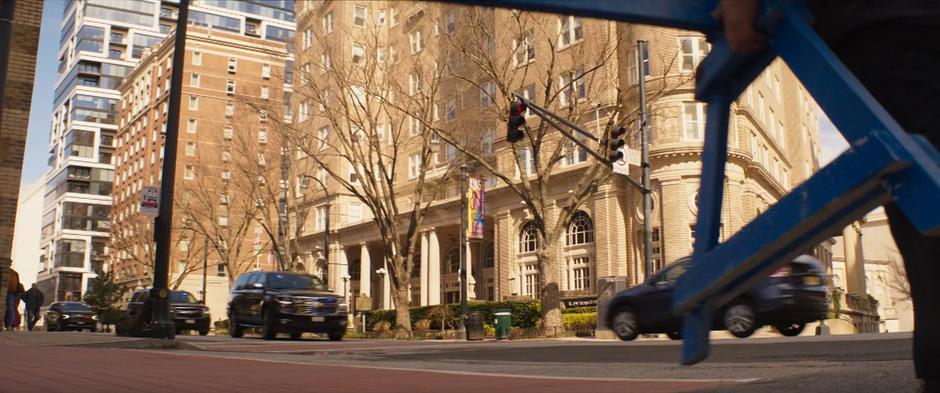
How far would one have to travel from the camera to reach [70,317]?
1442 inches

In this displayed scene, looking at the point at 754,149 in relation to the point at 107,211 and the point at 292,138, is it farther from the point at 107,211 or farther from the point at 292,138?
the point at 107,211

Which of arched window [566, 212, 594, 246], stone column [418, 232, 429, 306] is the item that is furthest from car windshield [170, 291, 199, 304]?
stone column [418, 232, 429, 306]

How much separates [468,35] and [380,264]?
1633 inches

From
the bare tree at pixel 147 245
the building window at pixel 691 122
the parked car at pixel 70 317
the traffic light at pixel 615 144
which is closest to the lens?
the traffic light at pixel 615 144

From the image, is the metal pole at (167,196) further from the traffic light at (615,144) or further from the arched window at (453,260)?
the arched window at (453,260)

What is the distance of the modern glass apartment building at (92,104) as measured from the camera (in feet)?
352

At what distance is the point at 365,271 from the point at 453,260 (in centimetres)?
747

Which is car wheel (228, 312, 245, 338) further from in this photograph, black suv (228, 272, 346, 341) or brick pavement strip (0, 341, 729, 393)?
brick pavement strip (0, 341, 729, 393)

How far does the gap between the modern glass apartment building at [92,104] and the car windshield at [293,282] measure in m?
89.0

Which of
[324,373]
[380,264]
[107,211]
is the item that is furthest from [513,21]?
[107,211]

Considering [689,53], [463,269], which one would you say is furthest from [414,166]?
[463,269]

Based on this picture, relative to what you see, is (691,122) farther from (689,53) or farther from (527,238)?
(527,238)

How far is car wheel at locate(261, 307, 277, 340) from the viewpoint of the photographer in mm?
19014

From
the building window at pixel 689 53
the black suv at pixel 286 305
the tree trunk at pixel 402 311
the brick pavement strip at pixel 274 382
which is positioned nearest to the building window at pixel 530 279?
the building window at pixel 689 53
